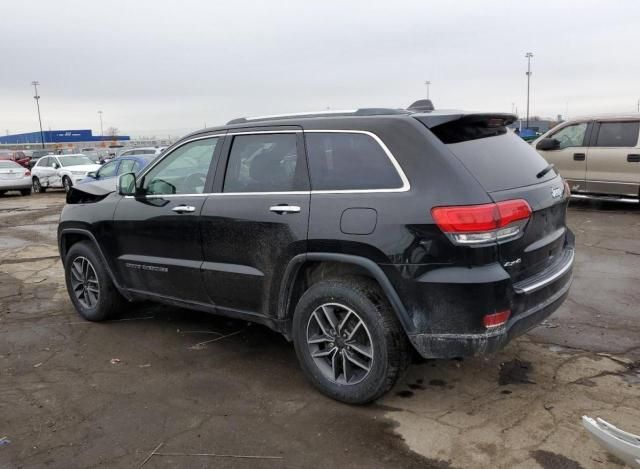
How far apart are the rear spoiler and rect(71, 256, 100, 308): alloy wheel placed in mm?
3481

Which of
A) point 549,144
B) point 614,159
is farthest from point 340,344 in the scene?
point 549,144

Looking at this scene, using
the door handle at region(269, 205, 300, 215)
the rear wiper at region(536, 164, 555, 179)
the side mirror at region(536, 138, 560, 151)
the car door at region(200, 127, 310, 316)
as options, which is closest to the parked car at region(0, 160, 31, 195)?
the side mirror at region(536, 138, 560, 151)

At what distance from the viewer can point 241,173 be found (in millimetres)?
4164

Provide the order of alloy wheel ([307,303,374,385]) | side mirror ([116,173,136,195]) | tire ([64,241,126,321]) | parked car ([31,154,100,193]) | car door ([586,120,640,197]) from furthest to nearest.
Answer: parked car ([31,154,100,193])
car door ([586,120,640,197])
tire ([64,241,126,321])
side mirror ([116,173,136,195])
alloy wheel ([307,303,374,385])

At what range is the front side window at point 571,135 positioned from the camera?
11479 millimetres

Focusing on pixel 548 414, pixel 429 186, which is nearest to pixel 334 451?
pixel 548 414

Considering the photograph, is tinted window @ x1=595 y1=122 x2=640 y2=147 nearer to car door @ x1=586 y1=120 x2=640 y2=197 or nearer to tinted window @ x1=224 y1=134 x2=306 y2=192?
car door @ x1=586 y1=120 x2=640 y2=197

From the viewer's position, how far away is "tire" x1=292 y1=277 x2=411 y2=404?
342cm

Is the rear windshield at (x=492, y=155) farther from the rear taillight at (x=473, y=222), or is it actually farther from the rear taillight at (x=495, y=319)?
the rear taillight at (x=495, y=319)

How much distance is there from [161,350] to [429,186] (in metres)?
2.76

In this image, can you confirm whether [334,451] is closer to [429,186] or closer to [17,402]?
[429,186]

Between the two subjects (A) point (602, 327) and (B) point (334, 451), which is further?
(A) point (602, 327)

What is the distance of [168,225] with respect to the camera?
4.52m

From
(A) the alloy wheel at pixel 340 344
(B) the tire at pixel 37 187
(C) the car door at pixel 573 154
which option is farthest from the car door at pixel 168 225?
(B) the tire at pixel 37 187
